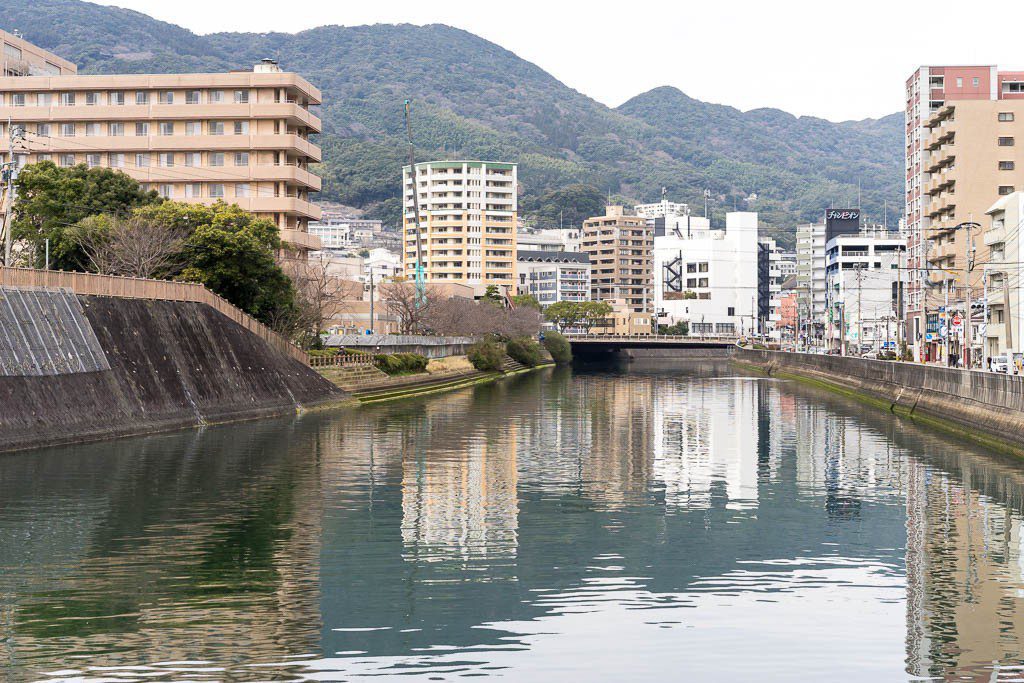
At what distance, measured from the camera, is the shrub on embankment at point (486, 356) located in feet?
425

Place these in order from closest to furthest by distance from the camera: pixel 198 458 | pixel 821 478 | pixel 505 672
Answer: pixel 505 672, pixel 821 478, pixel 198 458

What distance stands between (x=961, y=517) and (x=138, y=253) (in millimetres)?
50839

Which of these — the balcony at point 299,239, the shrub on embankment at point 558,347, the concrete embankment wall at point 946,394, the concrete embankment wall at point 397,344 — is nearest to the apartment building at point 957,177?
the concrete embankment wall at point 946,394

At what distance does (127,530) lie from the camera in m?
29.4

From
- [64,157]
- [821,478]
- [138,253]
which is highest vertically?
[64,157]

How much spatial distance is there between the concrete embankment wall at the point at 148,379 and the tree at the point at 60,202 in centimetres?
1765

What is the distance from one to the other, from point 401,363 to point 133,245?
32.2 m

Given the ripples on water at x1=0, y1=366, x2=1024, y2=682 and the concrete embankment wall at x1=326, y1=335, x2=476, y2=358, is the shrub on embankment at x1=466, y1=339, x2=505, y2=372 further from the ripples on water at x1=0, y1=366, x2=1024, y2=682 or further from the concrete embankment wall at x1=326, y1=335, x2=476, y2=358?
the ripples on water at x1=0, y1=366, x2=1024, y2=682

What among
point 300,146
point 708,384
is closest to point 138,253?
point 300,146

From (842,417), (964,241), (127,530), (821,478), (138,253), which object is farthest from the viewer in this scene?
(964,241)

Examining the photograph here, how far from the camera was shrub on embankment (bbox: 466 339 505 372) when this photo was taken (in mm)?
129625

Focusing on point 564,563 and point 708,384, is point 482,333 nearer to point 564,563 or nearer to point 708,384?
point 708,384

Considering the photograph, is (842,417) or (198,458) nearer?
(198,458)

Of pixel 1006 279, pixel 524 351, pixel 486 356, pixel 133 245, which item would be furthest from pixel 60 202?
pixel 524 351
